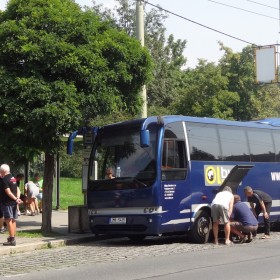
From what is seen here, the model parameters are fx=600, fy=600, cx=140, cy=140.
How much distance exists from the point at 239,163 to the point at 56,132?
215 inches

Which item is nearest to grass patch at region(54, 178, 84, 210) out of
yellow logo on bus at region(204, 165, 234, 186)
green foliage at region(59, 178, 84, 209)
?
green foliage at region(59, 178, 84, 209)

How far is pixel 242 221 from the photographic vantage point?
15.7m

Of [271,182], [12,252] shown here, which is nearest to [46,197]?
[12,252]

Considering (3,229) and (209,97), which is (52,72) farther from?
(209,97)

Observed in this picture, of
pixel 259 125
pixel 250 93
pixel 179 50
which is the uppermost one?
pixel 179 50

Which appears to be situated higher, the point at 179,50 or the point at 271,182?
the point at 179,50

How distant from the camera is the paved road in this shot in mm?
11820

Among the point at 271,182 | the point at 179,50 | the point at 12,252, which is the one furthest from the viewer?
the point at 179,50

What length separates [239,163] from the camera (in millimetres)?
17422

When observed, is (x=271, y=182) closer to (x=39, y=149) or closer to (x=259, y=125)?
(x=259, y=125)

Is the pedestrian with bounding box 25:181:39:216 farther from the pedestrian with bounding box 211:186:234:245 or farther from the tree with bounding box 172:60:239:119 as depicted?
the tree with bounding box 172:60:239:119

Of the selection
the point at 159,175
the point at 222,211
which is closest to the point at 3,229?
the point at 159,175

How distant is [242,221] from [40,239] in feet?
17.4

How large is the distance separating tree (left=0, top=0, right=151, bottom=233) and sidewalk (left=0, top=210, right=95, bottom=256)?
3.01 ft
